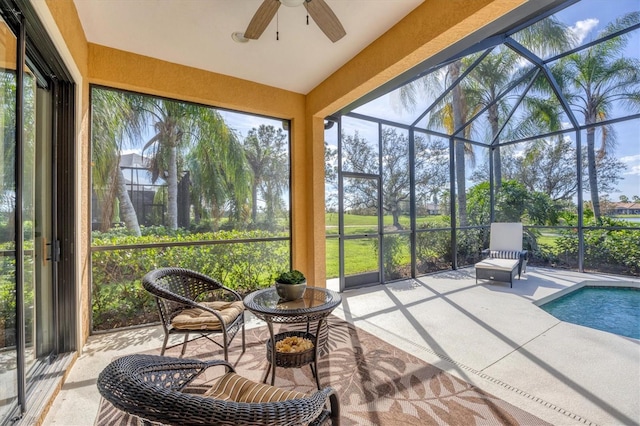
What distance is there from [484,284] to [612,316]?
177 cm

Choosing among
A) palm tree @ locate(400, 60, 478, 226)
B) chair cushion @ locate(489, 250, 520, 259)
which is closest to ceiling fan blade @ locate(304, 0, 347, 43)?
palm tree @ locate(400, 60, 478, 226)

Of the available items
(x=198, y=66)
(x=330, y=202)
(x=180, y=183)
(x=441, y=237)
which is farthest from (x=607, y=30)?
(x=180, y=183)

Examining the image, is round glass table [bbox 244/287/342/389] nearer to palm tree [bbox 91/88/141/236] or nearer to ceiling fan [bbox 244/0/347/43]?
palm tree [bbox 91/88/141/236]

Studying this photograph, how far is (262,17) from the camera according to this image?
233 centimetres

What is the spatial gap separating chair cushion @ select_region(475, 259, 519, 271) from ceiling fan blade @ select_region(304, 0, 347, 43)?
202 inches

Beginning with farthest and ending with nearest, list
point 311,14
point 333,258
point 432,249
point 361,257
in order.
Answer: point 432,249, point 361,257, point 333,258, point 311,14

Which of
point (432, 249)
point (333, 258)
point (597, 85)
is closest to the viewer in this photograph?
point (333, 258)

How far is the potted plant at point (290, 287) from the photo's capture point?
255 centimetres

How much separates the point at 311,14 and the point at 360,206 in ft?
11.8

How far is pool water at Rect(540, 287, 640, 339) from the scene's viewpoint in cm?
402

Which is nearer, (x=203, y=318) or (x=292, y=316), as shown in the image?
(x=292, y=316)

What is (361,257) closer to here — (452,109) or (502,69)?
(452,109)

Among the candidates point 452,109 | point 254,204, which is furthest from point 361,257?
point 452,109

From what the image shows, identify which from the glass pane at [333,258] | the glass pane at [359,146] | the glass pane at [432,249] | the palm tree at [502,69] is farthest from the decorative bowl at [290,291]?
the palm tree at [502,69]
